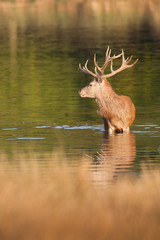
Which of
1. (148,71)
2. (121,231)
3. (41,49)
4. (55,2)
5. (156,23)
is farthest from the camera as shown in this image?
Answer: (55,2)

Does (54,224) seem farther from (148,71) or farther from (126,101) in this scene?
(148,71)

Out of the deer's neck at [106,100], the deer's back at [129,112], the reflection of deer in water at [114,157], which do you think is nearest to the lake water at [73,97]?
the reflection of deer in water at [114,157]

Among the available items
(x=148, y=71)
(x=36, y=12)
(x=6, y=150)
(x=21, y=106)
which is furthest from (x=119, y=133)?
(x=36, y=12)

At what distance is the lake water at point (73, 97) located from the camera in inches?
612

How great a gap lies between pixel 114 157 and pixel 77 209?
17.0ft

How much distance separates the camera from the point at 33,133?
18.4 metres

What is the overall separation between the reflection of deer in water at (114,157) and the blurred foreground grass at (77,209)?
1017 millimetres

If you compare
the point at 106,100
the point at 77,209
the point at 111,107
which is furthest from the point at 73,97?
the point at 77,209

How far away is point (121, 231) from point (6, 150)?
23.1 feet

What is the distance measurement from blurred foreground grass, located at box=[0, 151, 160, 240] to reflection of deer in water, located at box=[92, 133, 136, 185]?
102cm

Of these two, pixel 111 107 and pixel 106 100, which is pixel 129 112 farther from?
pixel 106 100

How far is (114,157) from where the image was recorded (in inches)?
588

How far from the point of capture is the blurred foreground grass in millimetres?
9211

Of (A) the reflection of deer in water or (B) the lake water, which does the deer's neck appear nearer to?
(B) the lake water
